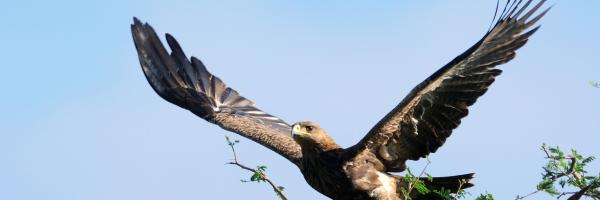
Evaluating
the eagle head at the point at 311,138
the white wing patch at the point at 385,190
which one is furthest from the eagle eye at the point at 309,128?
the white wing patch at the point at 385,190

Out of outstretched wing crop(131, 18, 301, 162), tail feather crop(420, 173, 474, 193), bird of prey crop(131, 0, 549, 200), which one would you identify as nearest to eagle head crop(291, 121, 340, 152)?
bird of prey crop(131, 0, 549, 200)

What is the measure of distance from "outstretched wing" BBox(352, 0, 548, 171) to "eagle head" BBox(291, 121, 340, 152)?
29 centimetres

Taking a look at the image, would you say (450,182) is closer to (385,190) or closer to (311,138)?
(385,190)

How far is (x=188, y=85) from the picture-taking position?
42.2 ft

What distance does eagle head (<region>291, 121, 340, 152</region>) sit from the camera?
29.5ft

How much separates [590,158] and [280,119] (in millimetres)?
6697

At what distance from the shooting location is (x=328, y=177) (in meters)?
8.81

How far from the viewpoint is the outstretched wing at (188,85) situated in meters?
12.5

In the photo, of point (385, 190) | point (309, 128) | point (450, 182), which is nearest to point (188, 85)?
point (309, 128)

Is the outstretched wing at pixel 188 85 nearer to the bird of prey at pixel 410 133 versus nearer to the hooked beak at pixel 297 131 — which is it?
the bird of prey at pixel 410 133

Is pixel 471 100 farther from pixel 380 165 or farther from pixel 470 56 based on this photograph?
pixel 380 165

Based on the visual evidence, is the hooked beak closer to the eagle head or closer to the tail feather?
the eagle head

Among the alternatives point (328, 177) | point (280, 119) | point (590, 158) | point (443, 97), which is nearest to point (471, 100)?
point (443, 97)

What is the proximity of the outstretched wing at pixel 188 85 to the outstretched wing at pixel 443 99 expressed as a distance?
3.33m
